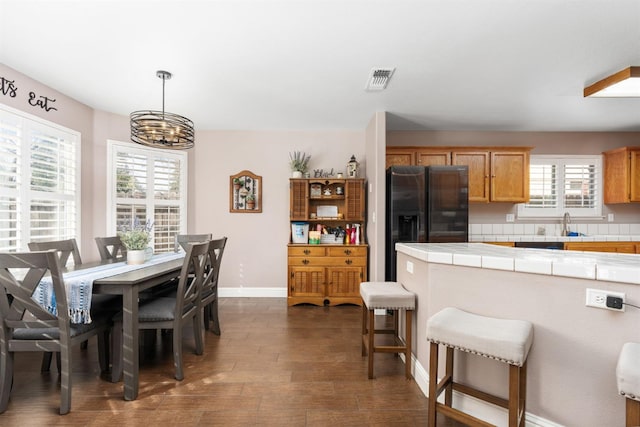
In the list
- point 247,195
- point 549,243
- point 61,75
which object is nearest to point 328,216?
point 247,195

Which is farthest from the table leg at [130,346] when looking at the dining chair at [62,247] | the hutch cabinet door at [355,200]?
the hutch cabinet door at [355,200]

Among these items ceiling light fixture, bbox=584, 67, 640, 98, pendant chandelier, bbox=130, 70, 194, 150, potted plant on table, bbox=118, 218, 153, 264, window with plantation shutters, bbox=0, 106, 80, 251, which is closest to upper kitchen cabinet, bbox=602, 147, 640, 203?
ceiling light fixture, bbox=584, 67, 640, 98

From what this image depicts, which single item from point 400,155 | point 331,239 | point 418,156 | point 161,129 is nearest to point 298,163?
point 331,239

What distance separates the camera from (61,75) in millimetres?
2980

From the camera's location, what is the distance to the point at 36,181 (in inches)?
124

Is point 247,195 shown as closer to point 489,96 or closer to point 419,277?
point 419,277

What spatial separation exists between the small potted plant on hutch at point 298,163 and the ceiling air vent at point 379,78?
1641mm

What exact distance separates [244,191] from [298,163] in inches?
36.7

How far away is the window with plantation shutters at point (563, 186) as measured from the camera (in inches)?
186

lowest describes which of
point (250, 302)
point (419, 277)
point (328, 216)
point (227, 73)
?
point (250, 302)

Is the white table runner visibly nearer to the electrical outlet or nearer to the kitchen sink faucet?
the electrical outlet

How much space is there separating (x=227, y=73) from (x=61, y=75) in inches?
64.7

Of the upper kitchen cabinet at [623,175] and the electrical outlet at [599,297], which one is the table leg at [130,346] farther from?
the upper kitchen cabinet at [623,175]

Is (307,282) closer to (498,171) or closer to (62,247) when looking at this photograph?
(62,247)
